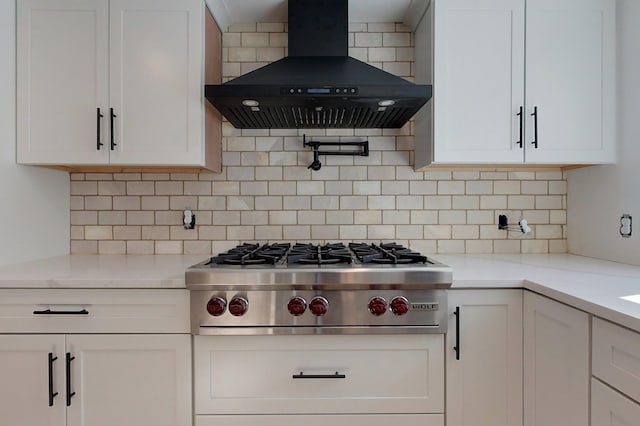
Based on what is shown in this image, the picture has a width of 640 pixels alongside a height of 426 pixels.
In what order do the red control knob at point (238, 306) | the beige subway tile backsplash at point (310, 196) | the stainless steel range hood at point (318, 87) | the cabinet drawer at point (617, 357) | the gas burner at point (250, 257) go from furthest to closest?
the beige subway tile backsplash at point (310, 196) → the stainless steel range hood at point (318, 87) → the gas burner at point (250, 257) → the red control knob at point (238, 306) → the cabinet drawer at point (617, 357)

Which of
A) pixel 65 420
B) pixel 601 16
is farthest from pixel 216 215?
pixel 601 16

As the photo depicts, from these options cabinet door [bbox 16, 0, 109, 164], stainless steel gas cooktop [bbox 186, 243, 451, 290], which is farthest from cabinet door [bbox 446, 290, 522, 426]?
cabinet door [bbox 16, 0, 109, 164]

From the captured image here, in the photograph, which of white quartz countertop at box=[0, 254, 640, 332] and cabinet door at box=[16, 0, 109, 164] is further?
cabinet door at box=[16, 0, 109, 164]

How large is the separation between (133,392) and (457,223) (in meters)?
1.82

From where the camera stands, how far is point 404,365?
1.52 m

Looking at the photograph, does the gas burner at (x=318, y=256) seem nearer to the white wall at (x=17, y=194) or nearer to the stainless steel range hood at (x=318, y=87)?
the stainless steel range hood at (x=318, y=87)

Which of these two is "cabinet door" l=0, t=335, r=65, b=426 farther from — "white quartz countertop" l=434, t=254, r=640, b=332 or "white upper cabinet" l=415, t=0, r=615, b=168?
"white upper cabinet" l=415, t=0, r=615, b=168

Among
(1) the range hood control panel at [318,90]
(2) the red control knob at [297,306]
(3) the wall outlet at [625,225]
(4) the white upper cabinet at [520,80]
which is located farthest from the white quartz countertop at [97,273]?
(3) the wall outlet at [625,225]

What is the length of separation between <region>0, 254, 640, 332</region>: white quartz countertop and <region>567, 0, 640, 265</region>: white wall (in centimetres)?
10

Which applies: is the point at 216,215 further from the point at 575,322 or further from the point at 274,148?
the point at 575,322

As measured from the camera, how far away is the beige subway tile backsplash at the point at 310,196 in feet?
7.36

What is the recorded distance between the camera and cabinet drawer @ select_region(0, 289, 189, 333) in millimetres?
1511

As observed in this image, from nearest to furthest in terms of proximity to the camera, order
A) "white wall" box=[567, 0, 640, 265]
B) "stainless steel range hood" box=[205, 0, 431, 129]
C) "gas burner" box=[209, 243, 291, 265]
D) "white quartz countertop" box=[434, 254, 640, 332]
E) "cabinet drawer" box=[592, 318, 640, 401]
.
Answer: "cabinet drawer" box=[592, 318, 640, 401], "white quartz countertop" box=[434, 254, 640, 332], "gas burner" box=[209, 243, 291, 265], "stainless steel range hood" box=[205, 0, 431, 129], "white wall" box=[567, 0, 640, 265]

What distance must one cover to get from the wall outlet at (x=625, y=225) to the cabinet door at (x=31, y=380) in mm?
2553
